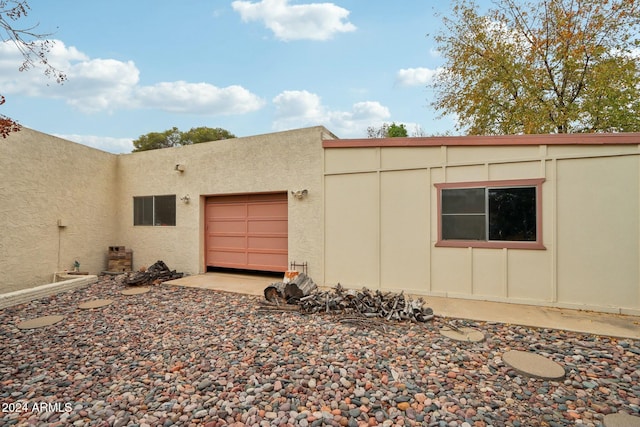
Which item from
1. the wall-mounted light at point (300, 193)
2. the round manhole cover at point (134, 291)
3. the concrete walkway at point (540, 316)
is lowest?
the round manhole cover at point (134, 291)

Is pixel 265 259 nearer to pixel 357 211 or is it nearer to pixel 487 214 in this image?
pixel 357 211

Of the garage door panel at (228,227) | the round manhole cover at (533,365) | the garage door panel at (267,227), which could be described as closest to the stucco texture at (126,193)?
the garage door panel at (228,227)

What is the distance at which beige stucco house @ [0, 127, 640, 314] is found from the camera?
15.7 ft

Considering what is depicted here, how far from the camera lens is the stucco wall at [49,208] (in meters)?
6.75

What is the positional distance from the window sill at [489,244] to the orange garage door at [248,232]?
3.84 m

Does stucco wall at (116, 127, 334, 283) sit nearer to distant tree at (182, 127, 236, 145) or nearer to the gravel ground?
the gravel ground

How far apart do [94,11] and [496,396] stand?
32.3 feet

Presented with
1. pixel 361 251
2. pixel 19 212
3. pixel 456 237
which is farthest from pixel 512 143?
pixel 19 212

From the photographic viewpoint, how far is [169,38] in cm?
846

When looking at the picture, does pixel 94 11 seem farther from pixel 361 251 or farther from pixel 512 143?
pixel 512 143

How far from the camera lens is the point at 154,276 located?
7418 mm

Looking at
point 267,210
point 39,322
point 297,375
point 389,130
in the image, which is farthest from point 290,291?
point 389,130

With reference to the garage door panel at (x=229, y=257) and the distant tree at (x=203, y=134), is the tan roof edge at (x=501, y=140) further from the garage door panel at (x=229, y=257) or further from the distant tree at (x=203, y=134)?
the distant tree at (x=203, y=134)

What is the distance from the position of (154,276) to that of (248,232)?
105 inches
